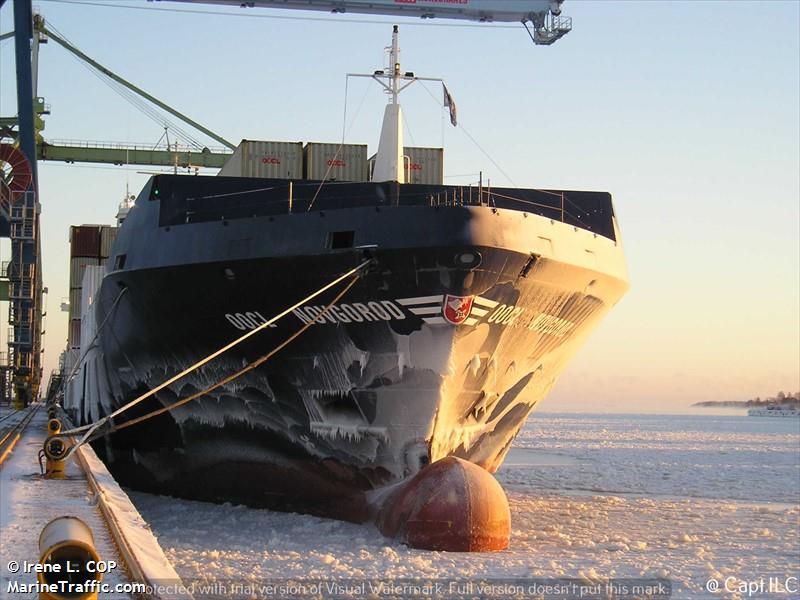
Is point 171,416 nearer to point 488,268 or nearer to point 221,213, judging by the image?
point 221,213

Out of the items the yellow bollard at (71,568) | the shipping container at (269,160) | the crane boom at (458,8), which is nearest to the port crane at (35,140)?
the crane boom at (458,8)

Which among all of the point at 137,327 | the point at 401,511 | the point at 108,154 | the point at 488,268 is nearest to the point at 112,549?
the point at 401,511

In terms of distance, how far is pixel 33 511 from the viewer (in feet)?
35.0

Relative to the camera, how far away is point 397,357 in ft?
47.8

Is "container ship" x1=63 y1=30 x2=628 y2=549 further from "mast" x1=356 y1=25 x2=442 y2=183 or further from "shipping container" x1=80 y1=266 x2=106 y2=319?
"shipping container" x1=80 y1=266 x2=106 y2=319

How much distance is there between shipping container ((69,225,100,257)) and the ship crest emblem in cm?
2363

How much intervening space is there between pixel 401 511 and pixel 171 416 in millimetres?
5478

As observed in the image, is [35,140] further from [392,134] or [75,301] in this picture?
[392,134]

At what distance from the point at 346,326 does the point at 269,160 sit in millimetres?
6042

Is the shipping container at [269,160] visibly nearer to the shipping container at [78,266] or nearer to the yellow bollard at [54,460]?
the yellow bollard at [54,460]

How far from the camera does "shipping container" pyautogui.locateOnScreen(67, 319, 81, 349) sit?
33.7 metres

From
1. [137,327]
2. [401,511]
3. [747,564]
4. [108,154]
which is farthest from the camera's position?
[108,154]

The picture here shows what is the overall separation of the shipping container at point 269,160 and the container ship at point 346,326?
127cm

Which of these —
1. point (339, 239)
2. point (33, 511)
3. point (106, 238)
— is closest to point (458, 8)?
point (106, 238)
